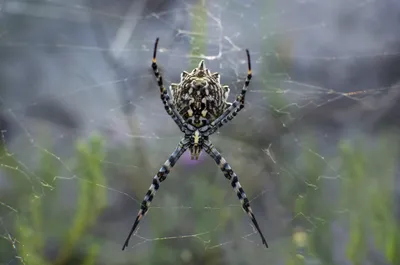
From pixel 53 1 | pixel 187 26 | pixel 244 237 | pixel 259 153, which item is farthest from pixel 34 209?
pixel 53 1

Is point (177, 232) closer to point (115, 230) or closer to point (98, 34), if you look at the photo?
point (115, 230)

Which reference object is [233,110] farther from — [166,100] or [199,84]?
[166,100]

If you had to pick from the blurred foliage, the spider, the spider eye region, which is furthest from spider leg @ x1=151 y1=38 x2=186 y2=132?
the blurred foliage

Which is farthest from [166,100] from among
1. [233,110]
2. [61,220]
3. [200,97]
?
[61,220]

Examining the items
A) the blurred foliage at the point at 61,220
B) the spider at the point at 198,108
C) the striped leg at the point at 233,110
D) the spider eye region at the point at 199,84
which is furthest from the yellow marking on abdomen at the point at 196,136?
the blurred foliage at the point at 61,220

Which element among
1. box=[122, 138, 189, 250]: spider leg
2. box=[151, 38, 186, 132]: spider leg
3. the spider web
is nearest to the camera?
box=[151, 38, 186, 132]: spider leg

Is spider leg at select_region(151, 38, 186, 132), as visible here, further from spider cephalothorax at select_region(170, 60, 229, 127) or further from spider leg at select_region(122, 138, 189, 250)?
spider leg at select_region(122, 138, 189, 250)

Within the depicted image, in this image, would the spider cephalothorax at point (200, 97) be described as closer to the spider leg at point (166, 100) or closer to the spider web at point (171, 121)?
the spider leg at point (166, 100)
